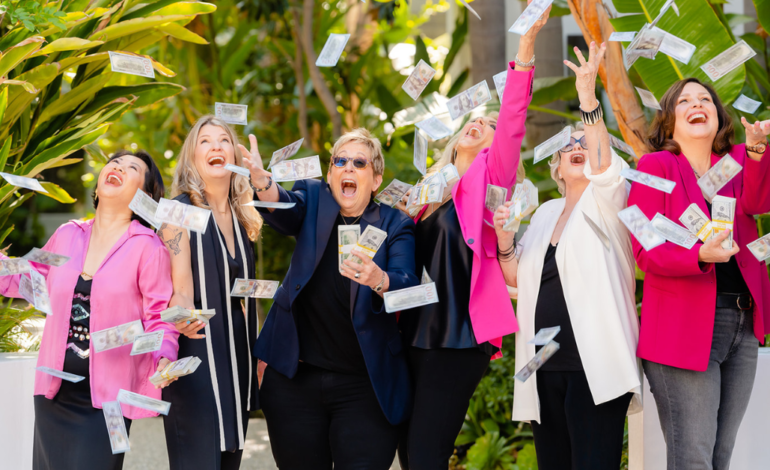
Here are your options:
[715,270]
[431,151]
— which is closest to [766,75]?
[431,151]

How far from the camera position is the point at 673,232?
2404 mm

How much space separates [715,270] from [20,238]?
40.7ft

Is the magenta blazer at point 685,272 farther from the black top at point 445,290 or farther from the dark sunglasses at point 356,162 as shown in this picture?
the dark sunglasses at point 356,162

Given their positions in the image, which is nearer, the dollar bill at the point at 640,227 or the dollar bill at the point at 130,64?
the dollar bill at the point at 640,227

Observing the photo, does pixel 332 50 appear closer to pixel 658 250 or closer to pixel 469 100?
pixel 469 100

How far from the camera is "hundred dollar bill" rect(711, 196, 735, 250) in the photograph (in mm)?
2350

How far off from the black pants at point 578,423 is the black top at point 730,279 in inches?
→ 19.9

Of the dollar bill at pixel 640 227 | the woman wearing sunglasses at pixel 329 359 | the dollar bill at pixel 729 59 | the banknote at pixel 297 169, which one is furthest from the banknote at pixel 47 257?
the dollar bill at pixel 729 59

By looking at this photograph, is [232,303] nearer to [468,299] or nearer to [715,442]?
[468,299]

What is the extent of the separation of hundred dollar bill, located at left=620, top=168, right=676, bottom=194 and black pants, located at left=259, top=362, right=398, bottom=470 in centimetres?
121

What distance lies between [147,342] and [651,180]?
71.0 inches

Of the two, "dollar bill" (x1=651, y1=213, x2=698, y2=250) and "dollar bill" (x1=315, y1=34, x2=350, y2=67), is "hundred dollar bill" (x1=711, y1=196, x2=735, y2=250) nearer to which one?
"dollar bill" (x1=651, y1=213, x2=698, y2=250)

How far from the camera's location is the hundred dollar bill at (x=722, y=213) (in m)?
2.35

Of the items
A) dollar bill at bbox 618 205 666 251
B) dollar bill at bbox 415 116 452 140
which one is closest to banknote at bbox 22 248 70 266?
dollar bill at bbox 415 116 452 140
